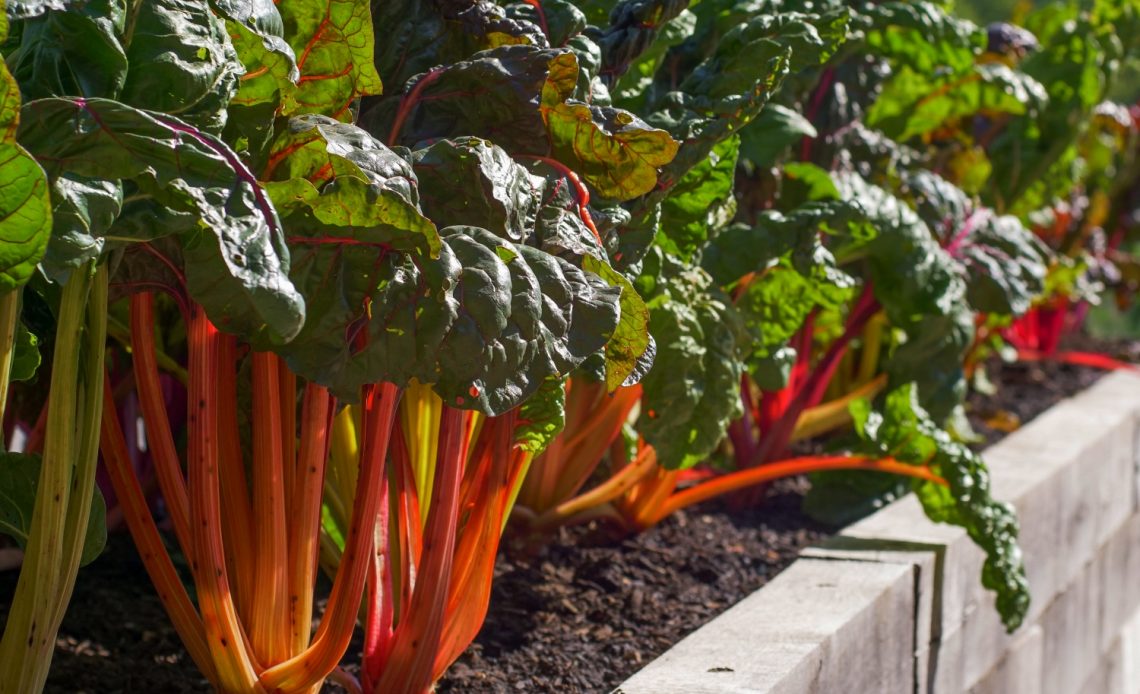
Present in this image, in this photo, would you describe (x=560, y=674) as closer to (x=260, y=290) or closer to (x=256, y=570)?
(x=256, y=570)

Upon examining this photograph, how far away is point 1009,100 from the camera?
268cm

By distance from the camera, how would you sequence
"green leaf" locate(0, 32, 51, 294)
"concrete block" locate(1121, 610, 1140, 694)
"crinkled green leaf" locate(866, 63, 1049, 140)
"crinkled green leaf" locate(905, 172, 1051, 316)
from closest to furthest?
"green leaf" locate(0, 32, 51, 294) → "crinkled green leaf" locate(905, 172, 1051, 316) → "crinkled green leaf" locate(866, 63, 1049, 140) → "concrete block" locate(1121, 610, 1140, 694)

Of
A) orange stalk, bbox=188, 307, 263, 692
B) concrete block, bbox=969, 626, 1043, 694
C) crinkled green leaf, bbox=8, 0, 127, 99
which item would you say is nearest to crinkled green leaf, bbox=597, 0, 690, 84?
orange stalk, bbox=188, 307, 263, 692

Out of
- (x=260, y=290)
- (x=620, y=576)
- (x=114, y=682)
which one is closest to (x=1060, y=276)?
(x=620, y=576)

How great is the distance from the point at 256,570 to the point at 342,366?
1.07 feet

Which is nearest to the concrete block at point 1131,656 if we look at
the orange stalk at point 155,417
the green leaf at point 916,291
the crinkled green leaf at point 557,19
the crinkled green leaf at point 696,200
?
the green leaf at point 916,291

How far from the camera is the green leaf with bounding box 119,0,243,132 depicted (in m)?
1.00

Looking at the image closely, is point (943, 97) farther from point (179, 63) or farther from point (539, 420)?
point (179, 63)

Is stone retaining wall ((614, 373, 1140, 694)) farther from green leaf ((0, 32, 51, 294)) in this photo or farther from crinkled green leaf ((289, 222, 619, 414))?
green leaf ((0, 32, 51, 294))

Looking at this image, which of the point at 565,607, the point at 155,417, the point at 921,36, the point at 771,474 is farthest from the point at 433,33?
the point at 921,36

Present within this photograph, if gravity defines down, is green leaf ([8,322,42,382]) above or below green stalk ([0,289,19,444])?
below

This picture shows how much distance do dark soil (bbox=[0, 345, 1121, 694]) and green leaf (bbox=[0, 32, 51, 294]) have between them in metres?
0.78

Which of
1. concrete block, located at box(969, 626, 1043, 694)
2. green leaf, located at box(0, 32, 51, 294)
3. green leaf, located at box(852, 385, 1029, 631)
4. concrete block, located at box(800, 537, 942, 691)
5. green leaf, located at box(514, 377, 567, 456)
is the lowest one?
concrete block, located at box(969, 626, 1043, 694)

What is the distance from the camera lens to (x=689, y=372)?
6.14 ft
